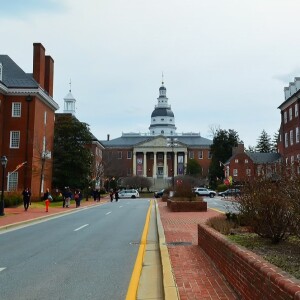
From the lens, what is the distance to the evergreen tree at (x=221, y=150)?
102125 mm

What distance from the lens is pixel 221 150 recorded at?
347 ft

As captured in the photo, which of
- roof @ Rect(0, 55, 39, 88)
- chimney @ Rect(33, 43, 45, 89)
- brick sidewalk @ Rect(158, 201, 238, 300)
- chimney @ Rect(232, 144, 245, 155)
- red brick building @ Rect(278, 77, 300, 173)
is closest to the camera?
brick sidewalk @ Rect(158, 201, 238, 300)

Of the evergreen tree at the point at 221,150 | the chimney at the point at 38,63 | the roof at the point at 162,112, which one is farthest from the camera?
the roof at the point at 162,112

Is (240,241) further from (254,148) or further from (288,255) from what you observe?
(254,148)

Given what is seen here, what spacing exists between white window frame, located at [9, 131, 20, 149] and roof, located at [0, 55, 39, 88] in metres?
5.24

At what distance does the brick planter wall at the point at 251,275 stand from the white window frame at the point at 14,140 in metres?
42.5

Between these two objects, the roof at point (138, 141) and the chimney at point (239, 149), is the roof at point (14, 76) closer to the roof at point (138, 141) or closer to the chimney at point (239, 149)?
the chimney at point (239, 149)

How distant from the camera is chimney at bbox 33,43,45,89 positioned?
50375mm

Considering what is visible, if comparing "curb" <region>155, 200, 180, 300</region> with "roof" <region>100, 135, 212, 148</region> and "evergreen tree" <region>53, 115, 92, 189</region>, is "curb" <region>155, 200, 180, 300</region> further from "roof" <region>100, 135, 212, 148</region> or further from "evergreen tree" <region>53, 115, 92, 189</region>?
"roof" <region>100, 135, 212, 148</region>

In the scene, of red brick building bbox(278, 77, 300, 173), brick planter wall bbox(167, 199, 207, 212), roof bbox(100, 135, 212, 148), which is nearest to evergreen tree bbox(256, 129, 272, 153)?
roof bbox(100, 135, 212, 148)

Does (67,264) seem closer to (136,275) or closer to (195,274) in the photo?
(136,275)

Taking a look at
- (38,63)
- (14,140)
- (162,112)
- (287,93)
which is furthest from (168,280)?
(162,112)

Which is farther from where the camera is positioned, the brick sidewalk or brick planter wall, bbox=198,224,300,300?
the brick sidewalk

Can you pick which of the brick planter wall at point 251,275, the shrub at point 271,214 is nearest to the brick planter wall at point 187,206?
the shrub at point 271,214
